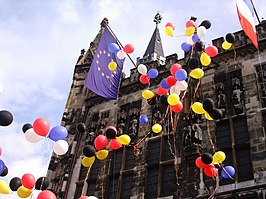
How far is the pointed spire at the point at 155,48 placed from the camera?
38.8 meters

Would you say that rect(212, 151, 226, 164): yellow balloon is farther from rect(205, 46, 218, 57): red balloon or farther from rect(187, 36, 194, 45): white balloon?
rect(187, 36, 194, 45): white balloon

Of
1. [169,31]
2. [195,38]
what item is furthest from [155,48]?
[195,38]

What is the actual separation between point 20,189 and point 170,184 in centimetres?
515

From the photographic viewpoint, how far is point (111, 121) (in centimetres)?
1645

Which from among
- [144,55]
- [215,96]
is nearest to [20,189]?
[215,96]

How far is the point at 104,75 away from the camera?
46.5 feet

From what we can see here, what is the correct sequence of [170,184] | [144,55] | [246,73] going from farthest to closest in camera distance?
[144,55], [246,73], [170,184]

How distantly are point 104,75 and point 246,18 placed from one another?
5.65 meters

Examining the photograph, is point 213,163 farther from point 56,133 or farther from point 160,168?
point 56,133

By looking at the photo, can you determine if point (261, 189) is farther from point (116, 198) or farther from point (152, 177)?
point (116, 198)

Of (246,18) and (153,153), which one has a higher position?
(246,18)

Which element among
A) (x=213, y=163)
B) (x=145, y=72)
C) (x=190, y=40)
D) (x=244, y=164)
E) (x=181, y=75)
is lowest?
A: (x=213, y=163)

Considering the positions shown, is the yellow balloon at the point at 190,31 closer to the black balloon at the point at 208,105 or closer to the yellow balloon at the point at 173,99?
the yellow balloon at the point at 173,99

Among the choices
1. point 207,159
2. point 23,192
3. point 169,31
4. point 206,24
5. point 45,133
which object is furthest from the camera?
point 169,31
